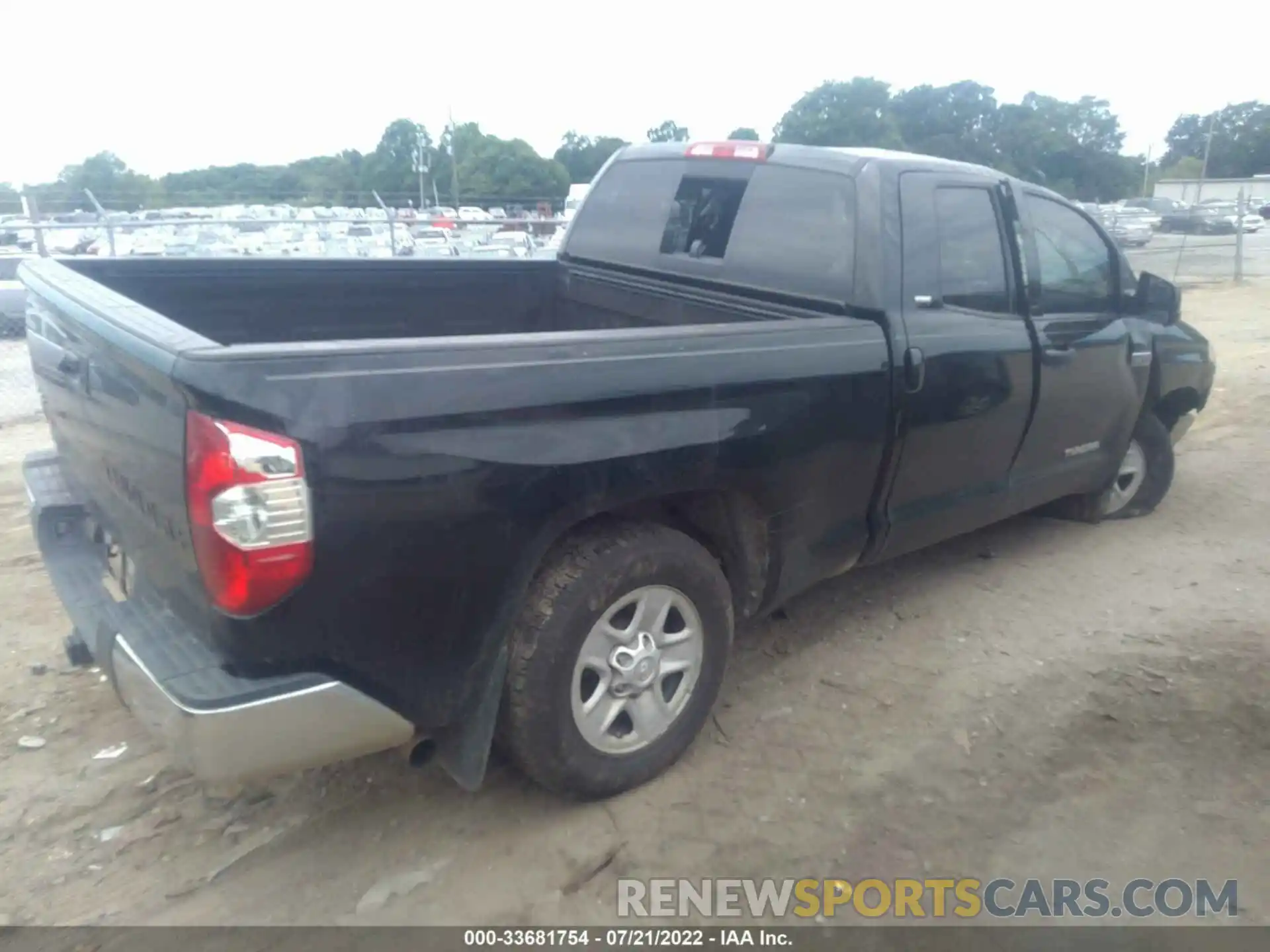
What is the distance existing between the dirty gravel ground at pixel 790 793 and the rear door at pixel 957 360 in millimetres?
620

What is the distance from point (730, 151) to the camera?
170 inches

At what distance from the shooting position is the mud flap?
2.79m

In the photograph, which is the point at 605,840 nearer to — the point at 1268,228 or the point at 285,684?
the point at 285,684

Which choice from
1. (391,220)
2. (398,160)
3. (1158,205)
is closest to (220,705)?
(391,220)

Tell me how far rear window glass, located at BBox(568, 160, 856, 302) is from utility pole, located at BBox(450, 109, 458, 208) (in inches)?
648

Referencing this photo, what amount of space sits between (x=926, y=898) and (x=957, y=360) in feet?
6.48

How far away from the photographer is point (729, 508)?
11.1 ft

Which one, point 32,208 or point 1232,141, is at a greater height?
point 1232,141

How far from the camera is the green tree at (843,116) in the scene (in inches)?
979

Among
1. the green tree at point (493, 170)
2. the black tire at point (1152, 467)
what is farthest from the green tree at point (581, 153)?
the black tire at point (1152, 467)

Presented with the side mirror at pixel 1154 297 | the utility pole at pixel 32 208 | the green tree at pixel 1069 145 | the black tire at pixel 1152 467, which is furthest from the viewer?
the green tree at pixel 1069 145

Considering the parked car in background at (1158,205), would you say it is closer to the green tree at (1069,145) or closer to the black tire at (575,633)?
the green tree at (1069,145)

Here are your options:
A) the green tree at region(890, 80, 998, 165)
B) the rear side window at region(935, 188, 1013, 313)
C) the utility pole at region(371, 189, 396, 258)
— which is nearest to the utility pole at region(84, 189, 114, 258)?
the utility pole at region(371, 189, 396, 258)

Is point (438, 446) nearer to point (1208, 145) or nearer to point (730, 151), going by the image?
point (730, 151)
